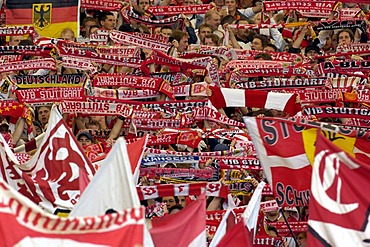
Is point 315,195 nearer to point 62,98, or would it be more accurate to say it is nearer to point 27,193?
point 27,193

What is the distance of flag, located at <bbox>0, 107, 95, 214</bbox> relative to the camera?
1443 cm

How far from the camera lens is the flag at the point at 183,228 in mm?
12055

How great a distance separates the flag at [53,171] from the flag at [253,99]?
6.03 metres

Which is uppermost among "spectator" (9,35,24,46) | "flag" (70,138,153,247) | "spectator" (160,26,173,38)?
"spectator" (160,26,173,38)

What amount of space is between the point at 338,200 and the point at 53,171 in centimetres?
400

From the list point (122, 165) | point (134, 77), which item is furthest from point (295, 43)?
point (122, 165)

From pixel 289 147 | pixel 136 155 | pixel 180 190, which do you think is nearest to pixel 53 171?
pixel 136 155

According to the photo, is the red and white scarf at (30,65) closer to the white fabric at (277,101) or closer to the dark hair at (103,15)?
the white fabric at (277,101)

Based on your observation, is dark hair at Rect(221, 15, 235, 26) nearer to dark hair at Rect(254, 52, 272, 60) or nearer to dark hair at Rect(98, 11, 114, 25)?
dark hair at Rect(98, 11, 114, 25)

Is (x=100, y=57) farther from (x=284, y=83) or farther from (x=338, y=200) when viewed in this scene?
(x=338, y=200)

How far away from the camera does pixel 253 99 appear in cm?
2059

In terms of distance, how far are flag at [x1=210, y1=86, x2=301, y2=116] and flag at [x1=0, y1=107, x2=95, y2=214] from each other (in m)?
6.03

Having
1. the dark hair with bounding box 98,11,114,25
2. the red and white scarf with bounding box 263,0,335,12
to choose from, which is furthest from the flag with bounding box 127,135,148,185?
the red and white scarf with bounding box 263,0,335,12

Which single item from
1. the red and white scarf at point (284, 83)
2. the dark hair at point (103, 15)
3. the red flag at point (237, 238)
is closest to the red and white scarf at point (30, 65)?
the red and white scarf at point (284, 83)
